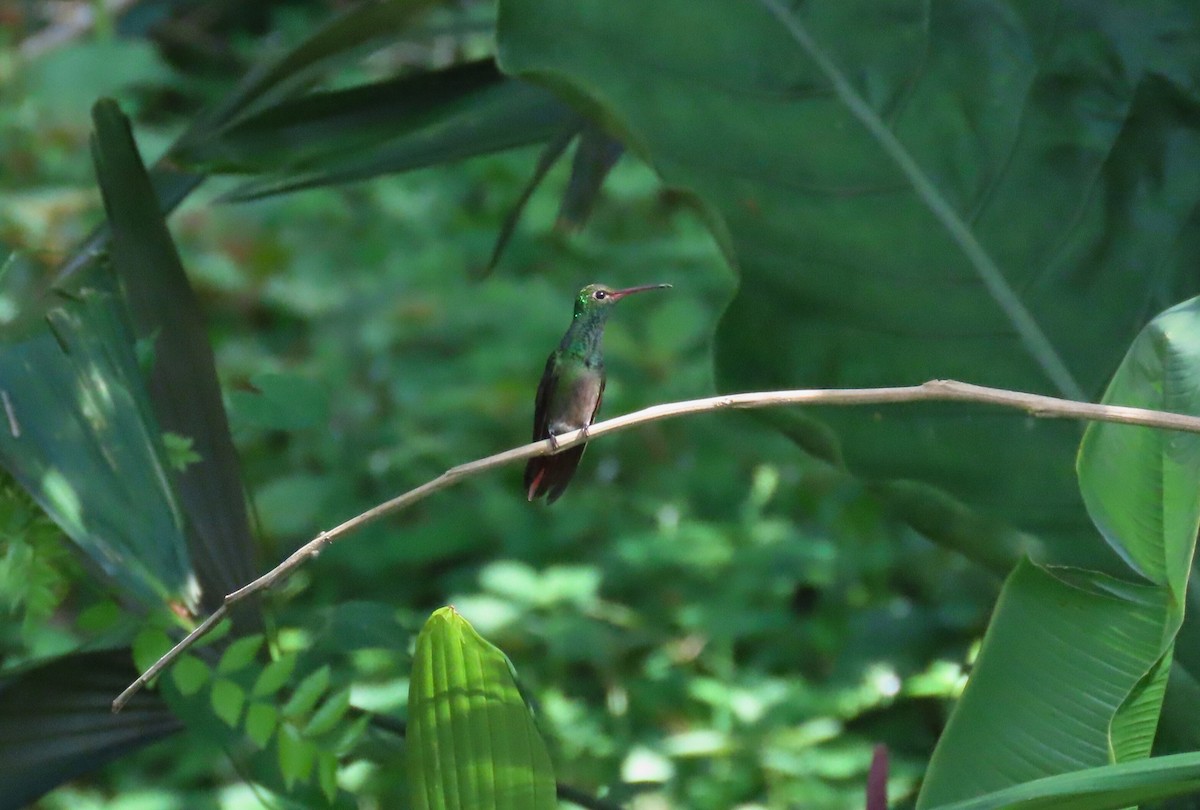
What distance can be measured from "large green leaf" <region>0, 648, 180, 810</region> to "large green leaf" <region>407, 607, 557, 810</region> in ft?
1.61

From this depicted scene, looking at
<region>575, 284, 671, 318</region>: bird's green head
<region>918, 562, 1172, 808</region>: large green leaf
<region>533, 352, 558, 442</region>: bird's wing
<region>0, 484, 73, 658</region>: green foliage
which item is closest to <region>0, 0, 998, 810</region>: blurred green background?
<region>0, 484, 73, 658</region>: green foliage

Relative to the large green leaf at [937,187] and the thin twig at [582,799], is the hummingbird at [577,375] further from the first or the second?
the thin twig at [582,799]

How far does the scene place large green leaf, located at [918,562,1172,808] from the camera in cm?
111

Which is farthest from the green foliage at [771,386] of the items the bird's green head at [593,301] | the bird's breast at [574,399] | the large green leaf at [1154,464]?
the bird's breast at [574,399]

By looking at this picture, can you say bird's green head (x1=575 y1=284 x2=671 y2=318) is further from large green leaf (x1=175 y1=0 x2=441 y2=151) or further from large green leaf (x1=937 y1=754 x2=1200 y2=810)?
large green leaf (x1=937 y1=754 x2=1200 y2=810)

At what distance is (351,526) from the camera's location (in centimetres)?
100

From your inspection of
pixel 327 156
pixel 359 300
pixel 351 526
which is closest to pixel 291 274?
pixel 359 300

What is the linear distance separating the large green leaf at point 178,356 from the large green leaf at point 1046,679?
0.77 m

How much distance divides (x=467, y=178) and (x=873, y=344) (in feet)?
12.4

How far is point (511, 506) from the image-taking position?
3.71 meters

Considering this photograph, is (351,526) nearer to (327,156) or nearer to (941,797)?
(941,797)

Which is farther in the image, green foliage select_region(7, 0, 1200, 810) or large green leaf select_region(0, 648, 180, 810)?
large green leaf select_region(0, 648, 180, 810)

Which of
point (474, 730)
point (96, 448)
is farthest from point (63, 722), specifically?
point (474, 730)

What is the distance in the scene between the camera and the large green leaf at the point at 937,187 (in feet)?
5.18
